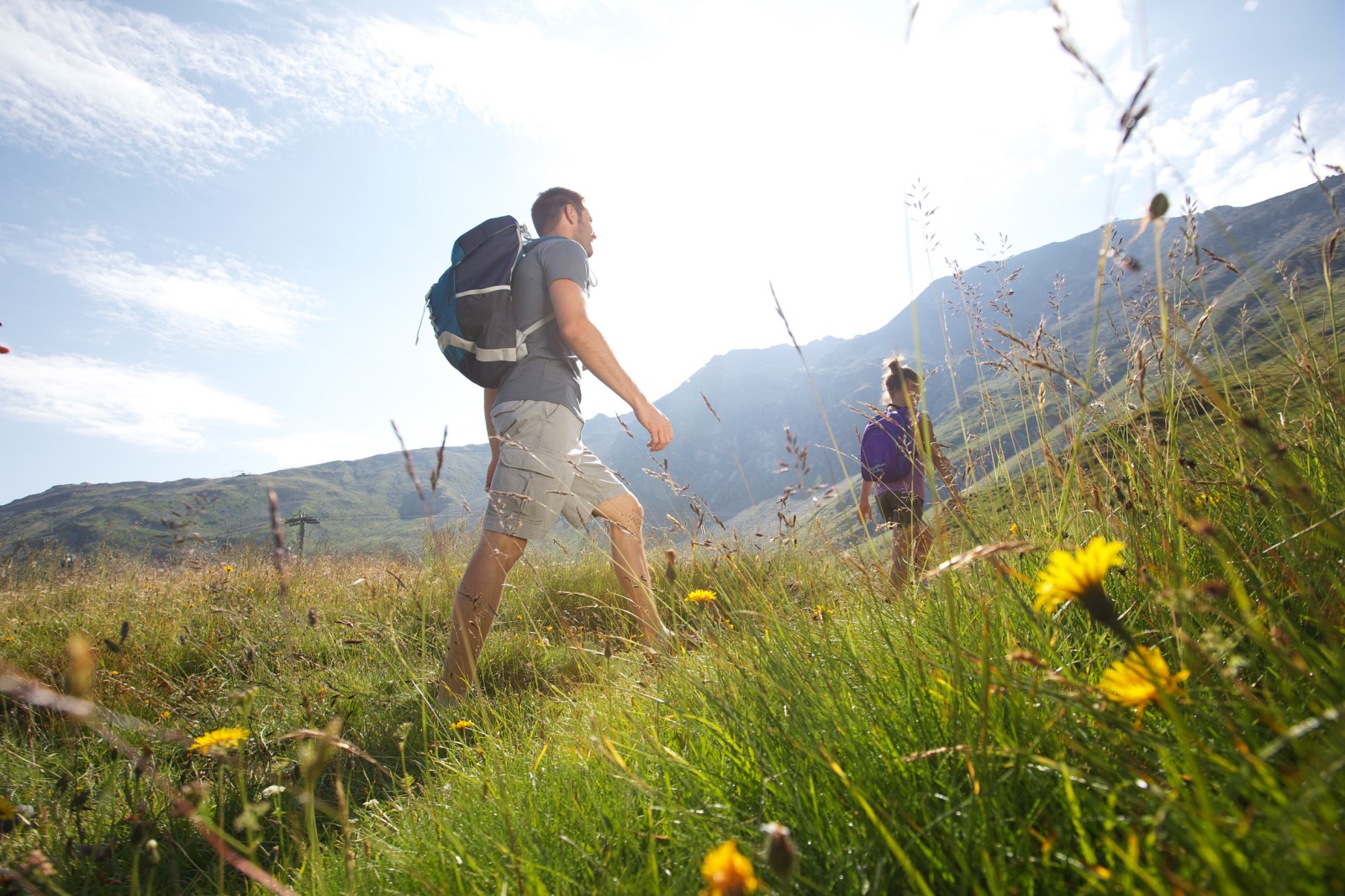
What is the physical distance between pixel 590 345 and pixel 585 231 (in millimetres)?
1014

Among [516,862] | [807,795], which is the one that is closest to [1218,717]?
[807,795]

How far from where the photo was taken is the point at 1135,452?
2.06 m

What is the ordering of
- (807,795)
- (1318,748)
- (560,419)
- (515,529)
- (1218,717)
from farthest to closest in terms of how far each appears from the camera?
(560,419), (515,529), (807,795), (1218,717), (1318,748)

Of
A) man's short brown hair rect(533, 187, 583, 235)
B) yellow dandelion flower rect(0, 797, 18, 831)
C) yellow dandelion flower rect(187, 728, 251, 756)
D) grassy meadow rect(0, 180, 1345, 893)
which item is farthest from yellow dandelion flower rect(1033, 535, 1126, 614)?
man's short brown hair rect(533, 187, 583, 235)

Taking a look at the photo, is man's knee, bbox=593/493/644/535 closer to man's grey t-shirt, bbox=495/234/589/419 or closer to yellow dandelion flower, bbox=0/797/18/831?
man's grey t-shirt, bbox=495/234/589/419

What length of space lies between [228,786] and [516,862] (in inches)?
83.7

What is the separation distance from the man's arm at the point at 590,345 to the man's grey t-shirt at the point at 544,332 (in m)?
0.09

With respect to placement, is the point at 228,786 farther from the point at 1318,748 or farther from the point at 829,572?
the point at 1318,748

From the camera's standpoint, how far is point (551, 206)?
12.3 feet

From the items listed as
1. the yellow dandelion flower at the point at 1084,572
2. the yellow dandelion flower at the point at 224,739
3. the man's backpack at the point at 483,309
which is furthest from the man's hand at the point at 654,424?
the yellow dandelion flower at the point at 1084,572

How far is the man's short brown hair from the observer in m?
3.74

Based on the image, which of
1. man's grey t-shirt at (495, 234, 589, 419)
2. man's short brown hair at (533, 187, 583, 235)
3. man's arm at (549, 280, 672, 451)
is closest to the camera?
man's arm at (549, 280, 672, 451)

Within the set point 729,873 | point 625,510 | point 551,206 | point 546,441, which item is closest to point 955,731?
point 729,873

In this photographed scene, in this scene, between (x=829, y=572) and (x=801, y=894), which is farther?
(x=829, y=572)
